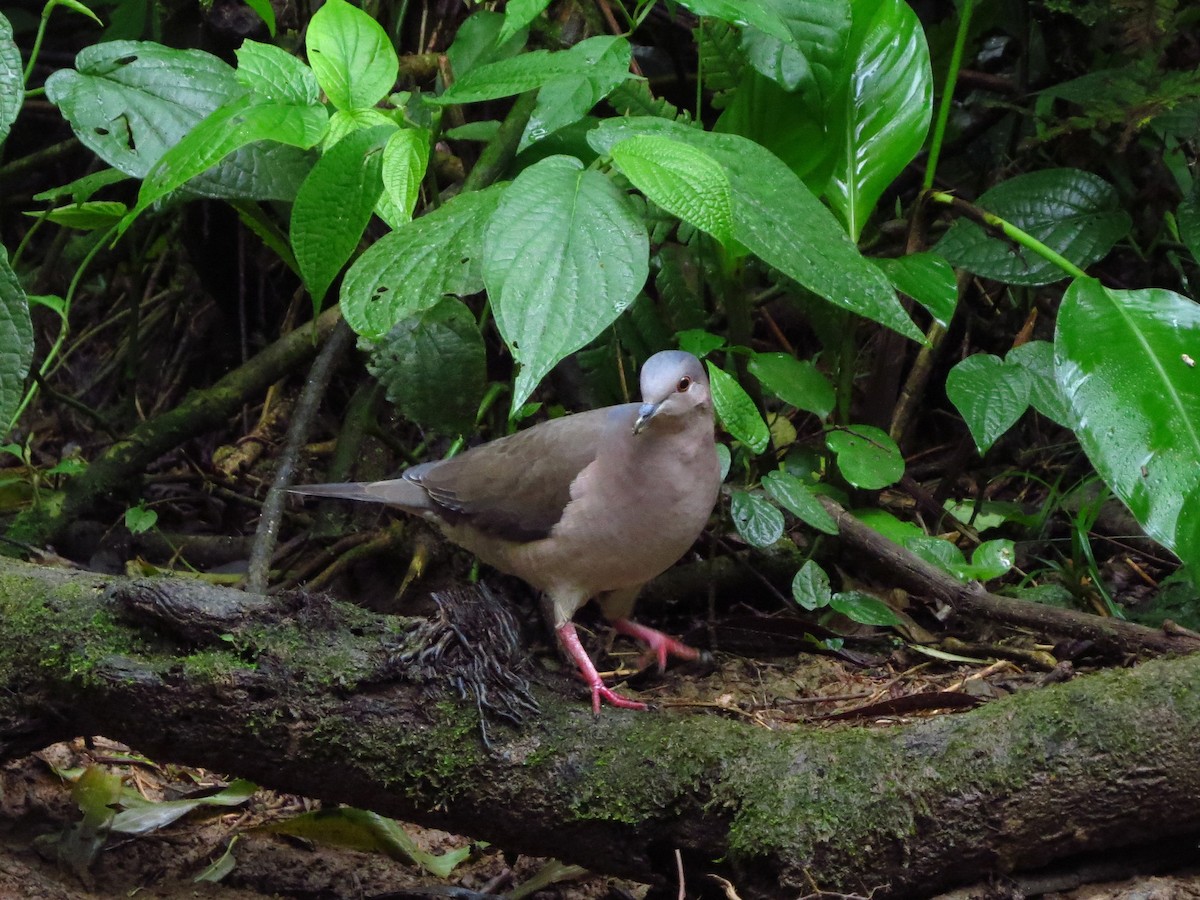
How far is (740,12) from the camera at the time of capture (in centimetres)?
275

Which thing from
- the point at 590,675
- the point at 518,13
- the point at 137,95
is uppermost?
the point at 518,13

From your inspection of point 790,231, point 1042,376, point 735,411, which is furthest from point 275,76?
point 1042,376

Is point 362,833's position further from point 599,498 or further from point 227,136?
point 227,136

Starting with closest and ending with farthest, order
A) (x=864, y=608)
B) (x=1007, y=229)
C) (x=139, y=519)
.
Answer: (x=864, y=608)
(x=1007, y=229)
(x=139, y=519)

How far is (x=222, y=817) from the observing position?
9.20ft

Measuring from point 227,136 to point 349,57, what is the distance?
1.52 ft

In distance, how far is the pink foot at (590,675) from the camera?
269 cm

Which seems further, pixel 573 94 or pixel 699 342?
pixel 699 342

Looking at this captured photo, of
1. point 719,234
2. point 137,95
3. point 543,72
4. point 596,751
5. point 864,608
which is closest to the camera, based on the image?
point 596,751

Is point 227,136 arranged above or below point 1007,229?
above

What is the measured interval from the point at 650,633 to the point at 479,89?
5.28 feet

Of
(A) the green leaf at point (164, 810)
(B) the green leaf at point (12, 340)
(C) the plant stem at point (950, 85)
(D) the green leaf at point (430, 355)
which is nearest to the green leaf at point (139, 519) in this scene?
(D) the green leaf at point (430, 355)

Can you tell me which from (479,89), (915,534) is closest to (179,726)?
(479,89)

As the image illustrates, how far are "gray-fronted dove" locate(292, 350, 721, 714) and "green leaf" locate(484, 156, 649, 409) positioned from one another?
0.59 meters
